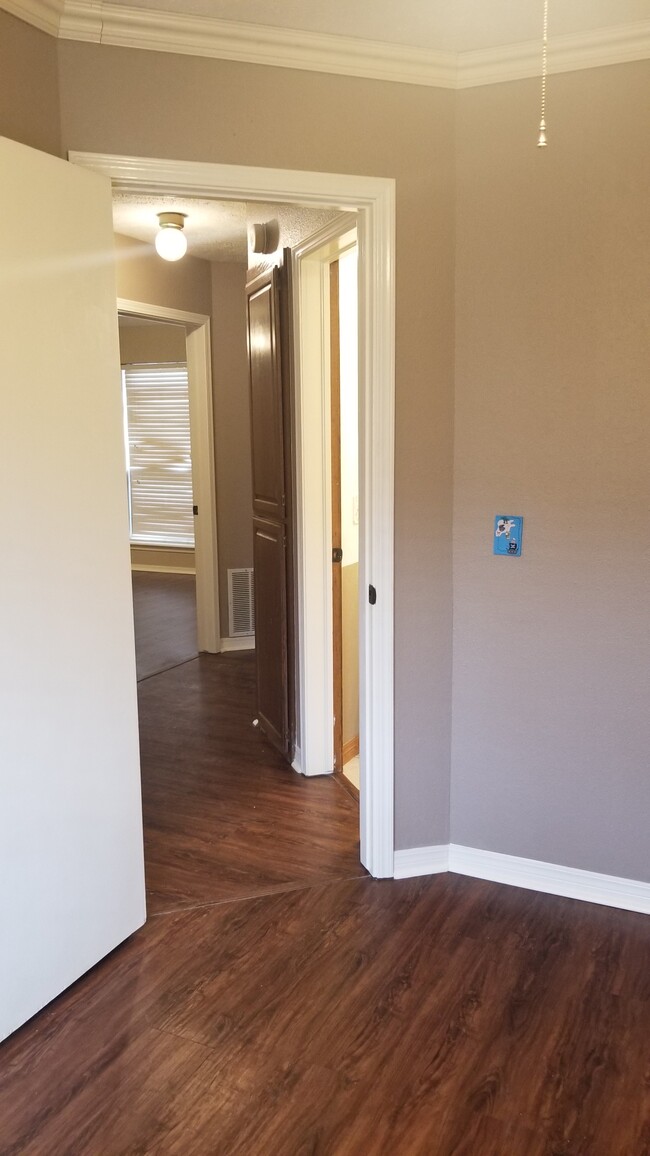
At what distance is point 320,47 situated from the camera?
2.34m

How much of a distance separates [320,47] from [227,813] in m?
2.60

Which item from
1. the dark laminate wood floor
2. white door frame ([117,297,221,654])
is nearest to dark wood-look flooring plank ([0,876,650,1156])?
the dark laminate wood floor

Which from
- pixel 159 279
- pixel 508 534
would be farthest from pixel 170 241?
pixel 508 534

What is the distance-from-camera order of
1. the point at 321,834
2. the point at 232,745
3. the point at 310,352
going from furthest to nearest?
the point at 232,745 < the point at 310,352 < the point at 321,834

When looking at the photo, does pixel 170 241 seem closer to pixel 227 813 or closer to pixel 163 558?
pixel 227 813

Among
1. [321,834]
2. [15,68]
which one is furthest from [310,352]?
[321,834]

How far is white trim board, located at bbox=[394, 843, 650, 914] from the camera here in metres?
2.62

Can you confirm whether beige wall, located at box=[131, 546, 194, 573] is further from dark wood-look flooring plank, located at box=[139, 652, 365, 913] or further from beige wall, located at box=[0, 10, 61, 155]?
beige wall, located at box=[0, 10, 61, 155]

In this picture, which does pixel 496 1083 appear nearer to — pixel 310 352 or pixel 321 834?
pixel 321 834

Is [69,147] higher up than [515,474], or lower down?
higher up

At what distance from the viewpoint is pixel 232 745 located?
4.07 meters

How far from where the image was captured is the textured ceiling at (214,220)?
3250 millimetres

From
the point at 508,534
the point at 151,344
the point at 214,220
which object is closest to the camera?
the point at 508,534

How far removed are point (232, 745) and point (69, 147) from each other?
2675mm
